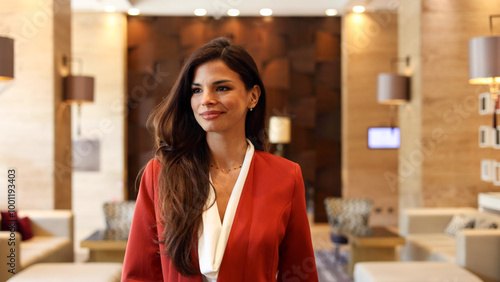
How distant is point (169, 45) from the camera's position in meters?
9.35

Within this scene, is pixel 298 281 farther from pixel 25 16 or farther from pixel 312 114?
pixel 312 114

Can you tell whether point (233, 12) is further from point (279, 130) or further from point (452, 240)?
point (452, 240)

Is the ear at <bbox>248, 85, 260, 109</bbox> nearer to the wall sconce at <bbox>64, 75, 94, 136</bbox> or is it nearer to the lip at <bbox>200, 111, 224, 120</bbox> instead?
the lip at <bbox>200, 111, 224, 120</bbox>

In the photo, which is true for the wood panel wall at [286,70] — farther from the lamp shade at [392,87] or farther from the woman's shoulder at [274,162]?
the woman's shoulder at [274,162]

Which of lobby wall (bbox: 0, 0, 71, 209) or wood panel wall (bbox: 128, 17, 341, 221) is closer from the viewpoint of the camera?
lobby wall (bbox: 0, 0, 71, 209)

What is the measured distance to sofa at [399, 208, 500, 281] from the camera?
430 cm

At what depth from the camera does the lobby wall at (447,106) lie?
6.28 metres

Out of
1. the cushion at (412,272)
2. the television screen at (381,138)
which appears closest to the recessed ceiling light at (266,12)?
the television screen at (381,138)

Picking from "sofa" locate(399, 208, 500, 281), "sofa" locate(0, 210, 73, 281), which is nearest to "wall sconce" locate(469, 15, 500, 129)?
"sofa" locate(399, 208, 500, 281)

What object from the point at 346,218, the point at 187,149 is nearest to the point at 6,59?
the point at 187,149

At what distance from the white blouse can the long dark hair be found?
25 mm

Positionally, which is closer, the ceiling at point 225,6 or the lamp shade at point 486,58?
the lamp shade at point 486,58

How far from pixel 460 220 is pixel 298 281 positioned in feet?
15.3

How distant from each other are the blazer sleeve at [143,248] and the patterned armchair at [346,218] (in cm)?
450
